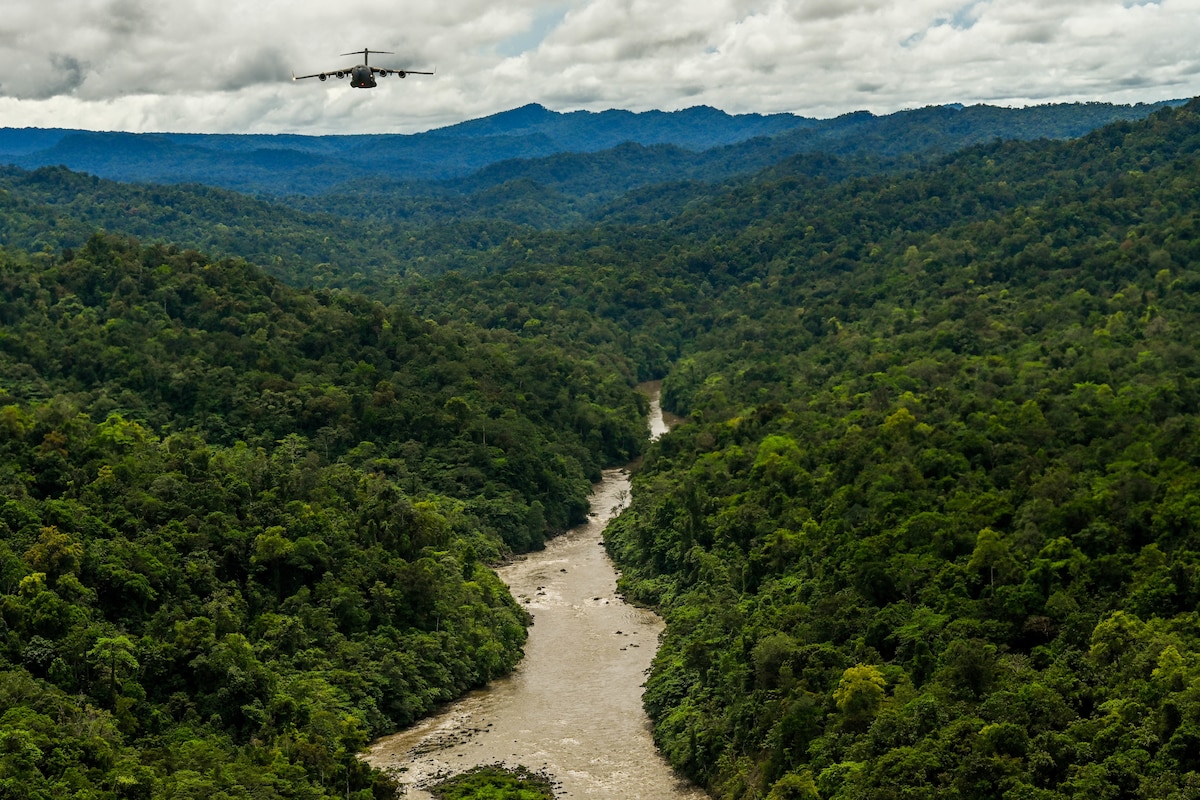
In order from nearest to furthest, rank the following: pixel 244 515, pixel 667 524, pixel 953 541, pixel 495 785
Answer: pixel 495 785 < pixel 953 541 < pixel 244 515 < pixel 667 524

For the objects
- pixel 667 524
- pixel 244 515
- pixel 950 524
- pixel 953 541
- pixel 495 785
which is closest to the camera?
pixel 495 785

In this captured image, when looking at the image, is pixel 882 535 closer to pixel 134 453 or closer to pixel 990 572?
pixel 990 572

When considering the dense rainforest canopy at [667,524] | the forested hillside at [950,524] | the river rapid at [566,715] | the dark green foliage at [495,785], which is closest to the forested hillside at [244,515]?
the dense rainforest canopy at [667,524]

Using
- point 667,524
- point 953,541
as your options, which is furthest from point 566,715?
point 667,524

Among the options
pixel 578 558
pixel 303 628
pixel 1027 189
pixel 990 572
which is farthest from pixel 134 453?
pixel 1027 189

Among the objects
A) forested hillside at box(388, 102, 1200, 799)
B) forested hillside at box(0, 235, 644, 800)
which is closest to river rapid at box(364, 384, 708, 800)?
forested hillside at box(388, 102, 1200, 799)

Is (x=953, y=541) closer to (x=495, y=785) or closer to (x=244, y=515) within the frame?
(x=495, y=785)

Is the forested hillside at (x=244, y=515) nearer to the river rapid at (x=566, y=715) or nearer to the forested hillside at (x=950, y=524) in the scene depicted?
the river rapid at (x=566, y=715)

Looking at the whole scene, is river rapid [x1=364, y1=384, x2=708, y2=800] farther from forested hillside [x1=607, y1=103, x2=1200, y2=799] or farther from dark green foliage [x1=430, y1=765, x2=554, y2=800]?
forested hillside [x1=607, y1=103, x2=1200, y2=799]
